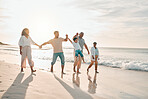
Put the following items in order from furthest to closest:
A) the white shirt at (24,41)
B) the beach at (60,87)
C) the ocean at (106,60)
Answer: the ocean at (106,60) < the white shirt at (24,41) < the beach at (60,87)

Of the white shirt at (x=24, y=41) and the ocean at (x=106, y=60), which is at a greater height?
the white shirt at (x=24, y=41)

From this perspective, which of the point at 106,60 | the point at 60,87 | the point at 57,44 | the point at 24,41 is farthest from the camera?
the point at 106,60

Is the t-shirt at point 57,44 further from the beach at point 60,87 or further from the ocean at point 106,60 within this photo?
the ocean at point 106,60

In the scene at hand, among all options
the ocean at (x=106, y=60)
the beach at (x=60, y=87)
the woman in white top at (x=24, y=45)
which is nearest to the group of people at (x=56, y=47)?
the woman in white top at (x=24, y=45)

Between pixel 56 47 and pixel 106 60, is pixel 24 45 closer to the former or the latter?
pixel 56 47

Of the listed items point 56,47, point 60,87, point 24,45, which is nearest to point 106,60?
point 56,47

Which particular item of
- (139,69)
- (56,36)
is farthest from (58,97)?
(139,69)

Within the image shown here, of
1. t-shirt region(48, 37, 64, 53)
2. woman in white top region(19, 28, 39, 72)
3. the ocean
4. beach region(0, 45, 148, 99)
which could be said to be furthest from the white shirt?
the ocean

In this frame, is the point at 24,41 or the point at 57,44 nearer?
the point at 24,41

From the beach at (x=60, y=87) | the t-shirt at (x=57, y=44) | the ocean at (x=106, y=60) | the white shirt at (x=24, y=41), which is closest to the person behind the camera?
the beach at (x=60, y=87)

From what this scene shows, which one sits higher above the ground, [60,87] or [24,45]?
[24,45]

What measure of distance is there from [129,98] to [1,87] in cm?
356

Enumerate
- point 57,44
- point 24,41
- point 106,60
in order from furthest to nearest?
point 106,60 → point 57,44 → point 24,41

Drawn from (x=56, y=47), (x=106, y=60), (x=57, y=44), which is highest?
(x=57, y=44)
